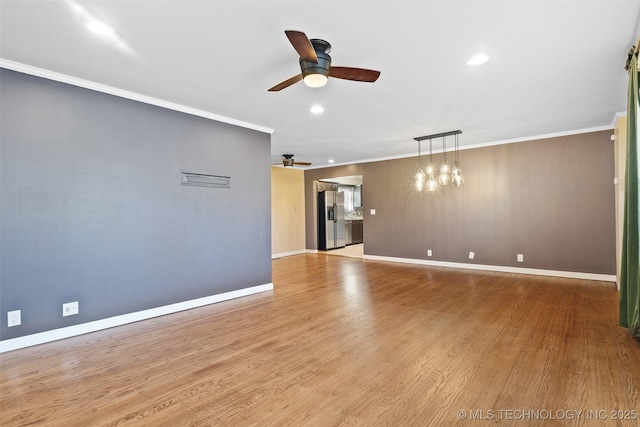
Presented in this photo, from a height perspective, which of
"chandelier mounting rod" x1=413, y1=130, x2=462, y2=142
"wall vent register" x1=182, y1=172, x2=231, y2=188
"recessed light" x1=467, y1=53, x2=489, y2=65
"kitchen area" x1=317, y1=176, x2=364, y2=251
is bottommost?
"kitchen area" x1=317, y1=176, x2=364, y2=251

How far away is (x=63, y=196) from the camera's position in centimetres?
306

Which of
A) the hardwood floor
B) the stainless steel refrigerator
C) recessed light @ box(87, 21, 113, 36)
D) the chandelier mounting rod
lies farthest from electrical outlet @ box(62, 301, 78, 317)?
the stainless steel refrigerator

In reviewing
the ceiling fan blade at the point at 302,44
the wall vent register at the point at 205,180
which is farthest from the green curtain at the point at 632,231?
the wall vent register at the point at 205,180

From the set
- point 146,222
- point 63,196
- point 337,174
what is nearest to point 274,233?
point 337,174

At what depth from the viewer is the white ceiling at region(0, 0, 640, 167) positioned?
2094mm

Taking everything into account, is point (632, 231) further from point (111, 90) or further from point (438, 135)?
point (111, 90)

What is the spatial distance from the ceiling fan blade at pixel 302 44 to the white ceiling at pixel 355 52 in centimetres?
22

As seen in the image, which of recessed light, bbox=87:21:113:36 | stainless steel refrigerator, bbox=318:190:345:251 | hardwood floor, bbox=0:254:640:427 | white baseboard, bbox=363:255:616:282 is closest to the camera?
hardwood floor, bbox=0:254:640:427

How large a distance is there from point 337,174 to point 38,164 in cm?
650

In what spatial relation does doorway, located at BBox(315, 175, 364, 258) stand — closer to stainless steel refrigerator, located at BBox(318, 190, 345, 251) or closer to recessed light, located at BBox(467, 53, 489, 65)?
stainless steel refrigerator, located at BBox(318, 190, 345, 251)

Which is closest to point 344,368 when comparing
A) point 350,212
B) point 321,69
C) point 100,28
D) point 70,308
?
point 321,69

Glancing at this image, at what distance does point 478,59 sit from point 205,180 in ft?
11.2

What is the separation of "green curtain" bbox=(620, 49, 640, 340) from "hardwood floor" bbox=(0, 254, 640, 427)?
0.22 metres

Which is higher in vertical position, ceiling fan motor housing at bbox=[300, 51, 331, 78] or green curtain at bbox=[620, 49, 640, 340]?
ceiling fan motor housing at bbox=[300, 51, 331, 78]
